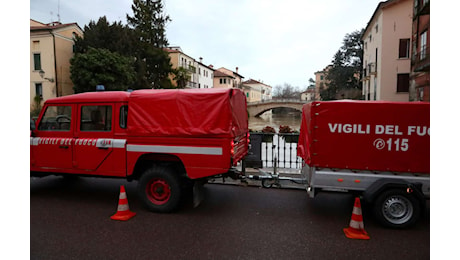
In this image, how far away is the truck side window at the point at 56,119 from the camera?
547 cm

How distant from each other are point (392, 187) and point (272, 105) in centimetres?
4816

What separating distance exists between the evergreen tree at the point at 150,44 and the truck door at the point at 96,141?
83.3 feet

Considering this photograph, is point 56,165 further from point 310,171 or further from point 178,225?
point 310,171

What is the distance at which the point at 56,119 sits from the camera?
5.60 metres

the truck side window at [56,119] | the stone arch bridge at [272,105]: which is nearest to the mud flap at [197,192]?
the truck side window at [56,119]

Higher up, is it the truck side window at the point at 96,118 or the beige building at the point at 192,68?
the beige building at the point at 192,68

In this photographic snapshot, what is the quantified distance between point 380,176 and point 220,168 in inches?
102

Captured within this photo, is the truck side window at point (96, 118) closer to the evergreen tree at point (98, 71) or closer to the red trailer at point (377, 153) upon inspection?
the red trailer at point (377, 153)

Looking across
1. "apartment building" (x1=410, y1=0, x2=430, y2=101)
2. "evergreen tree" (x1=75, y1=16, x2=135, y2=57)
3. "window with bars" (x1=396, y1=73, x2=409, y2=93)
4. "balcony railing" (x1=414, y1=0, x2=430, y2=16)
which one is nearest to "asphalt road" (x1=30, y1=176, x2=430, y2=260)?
"apartment building" (x1=410, y1=0, x2=430, y2=101)

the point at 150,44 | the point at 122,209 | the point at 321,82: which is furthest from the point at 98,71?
the point at 321,82

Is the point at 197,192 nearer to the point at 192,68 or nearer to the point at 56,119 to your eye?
the point at 56,119

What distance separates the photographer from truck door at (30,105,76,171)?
17.7ft

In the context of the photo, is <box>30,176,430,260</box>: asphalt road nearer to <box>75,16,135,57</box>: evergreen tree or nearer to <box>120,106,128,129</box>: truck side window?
<box>120,106,128,129</box>: truck side window

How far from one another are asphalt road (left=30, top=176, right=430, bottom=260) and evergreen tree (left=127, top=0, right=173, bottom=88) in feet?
85.9
